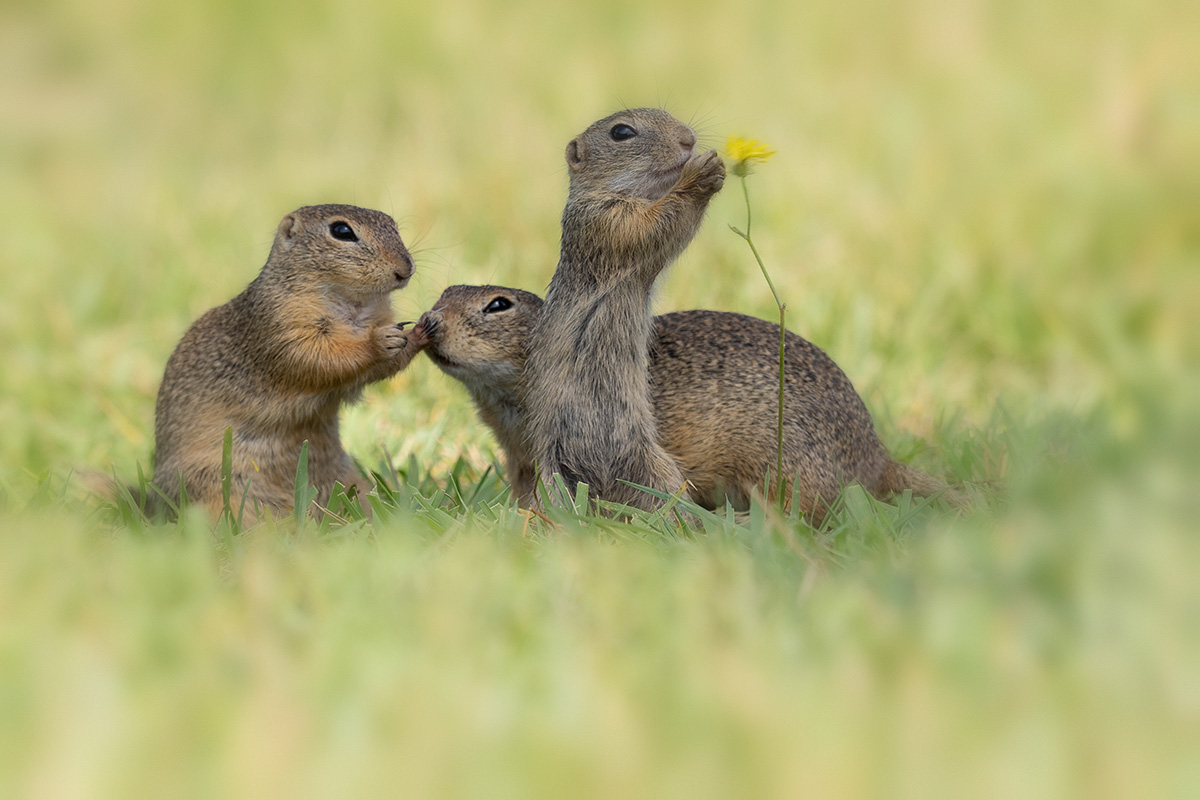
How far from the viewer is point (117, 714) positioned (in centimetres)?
204

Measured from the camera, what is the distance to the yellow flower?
10.3 feet

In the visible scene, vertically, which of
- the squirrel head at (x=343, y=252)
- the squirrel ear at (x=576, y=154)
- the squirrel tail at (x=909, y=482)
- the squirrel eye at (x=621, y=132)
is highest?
the squirrel eye at (x=621, y=132)

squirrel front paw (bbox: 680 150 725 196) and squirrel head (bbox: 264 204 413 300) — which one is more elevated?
squirrel front paw (bbox: 680 150 725 196)

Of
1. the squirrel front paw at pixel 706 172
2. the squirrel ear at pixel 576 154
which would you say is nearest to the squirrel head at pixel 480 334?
the squirrel ear at pixel 576 154

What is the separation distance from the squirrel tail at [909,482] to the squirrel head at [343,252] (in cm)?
171

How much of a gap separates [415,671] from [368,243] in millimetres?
2109

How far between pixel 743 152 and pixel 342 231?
151cm

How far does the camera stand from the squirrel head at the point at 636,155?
3738mm

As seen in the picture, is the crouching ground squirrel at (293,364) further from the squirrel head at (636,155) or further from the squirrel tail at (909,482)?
the squirrel tail at (909,482)

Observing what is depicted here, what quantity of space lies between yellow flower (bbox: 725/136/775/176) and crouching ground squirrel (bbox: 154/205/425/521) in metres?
1.26

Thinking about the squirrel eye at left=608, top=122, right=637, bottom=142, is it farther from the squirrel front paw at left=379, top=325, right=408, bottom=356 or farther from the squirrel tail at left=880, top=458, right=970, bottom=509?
the squirrel tail at left=880, top=458, right=970, bottom=509

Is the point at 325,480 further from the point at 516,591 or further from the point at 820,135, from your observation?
the point at 820,135

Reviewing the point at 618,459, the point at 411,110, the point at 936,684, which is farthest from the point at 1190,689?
the point at 411,110

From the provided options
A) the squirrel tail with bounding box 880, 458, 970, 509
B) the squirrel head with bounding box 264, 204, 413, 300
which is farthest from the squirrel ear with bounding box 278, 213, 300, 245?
the squirrel tail with bounding box 880, 458, 970, 509
